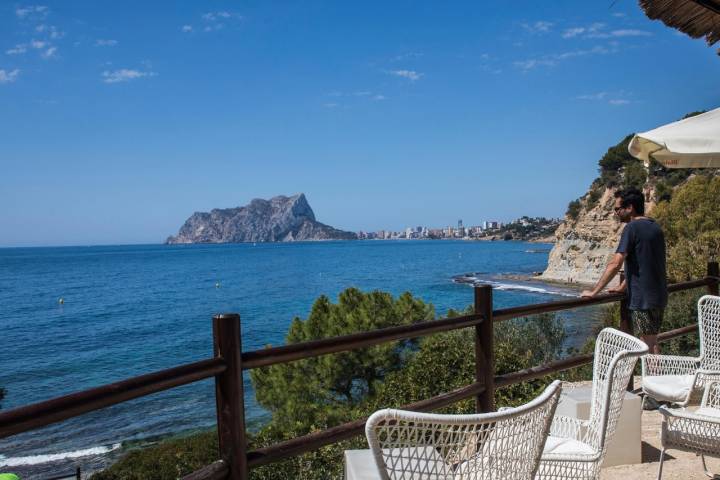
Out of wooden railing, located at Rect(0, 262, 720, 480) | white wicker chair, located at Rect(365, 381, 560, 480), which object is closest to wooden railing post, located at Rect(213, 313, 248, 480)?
wooden railing, located at Rect(0, 262, 720, 480)

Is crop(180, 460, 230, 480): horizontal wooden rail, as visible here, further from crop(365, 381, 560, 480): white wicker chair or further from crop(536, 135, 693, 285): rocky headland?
crop(536, 135, 693, 285): rocky headland

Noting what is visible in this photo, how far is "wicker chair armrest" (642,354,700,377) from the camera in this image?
4.11 metres

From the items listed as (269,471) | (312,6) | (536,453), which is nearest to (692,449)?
(536,453)

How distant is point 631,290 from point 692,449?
1749 millimetres

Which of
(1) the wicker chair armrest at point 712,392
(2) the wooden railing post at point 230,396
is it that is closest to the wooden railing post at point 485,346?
(1) the wicker chair armrest at point 712,392

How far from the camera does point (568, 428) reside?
9.61 ft

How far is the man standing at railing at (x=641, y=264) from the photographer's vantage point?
4.33 m

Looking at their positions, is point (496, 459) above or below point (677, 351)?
above

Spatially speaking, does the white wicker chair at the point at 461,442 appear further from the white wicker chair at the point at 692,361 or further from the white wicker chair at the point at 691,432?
the white wicker chair at the point at 692,361

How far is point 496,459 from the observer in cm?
172

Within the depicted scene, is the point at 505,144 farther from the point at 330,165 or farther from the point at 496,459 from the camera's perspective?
the point at 496,459

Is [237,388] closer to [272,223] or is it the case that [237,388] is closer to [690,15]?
[690,15]

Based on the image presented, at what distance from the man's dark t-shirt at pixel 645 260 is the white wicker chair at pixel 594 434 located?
1648 millimetres

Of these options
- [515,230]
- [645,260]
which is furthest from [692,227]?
[515,230]
